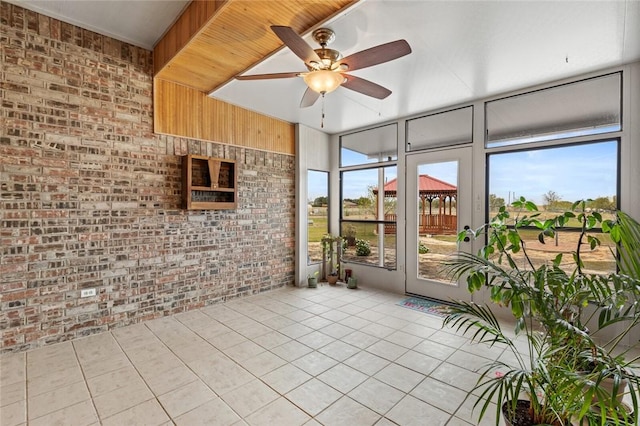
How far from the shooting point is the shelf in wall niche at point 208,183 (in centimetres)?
393

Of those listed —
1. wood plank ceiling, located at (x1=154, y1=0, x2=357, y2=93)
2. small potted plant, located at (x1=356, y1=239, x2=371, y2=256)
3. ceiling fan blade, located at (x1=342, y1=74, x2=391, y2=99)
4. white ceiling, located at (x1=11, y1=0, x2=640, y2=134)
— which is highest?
wood plank ceiling, located at (x1=154, y1=0, x2=357, y2=93)

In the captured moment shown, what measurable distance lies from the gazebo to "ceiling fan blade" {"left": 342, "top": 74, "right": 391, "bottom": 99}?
7.13 feet

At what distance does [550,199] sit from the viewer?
3.61m

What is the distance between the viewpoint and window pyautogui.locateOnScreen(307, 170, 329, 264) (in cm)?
570

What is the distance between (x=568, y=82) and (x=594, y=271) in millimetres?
2157

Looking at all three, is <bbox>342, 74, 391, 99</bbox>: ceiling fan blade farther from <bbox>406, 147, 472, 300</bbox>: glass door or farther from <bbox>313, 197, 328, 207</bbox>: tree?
<bbox>313, 197, 328, 207</bbox>: tree

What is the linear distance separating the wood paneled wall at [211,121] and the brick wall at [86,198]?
140 millimetres

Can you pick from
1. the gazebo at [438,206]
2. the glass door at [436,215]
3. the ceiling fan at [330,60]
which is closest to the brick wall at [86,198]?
the ceiling fan at [330,60]

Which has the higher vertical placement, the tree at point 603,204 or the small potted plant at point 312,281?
the tree at point 603,204

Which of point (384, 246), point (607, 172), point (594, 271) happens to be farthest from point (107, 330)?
point (607, 172)

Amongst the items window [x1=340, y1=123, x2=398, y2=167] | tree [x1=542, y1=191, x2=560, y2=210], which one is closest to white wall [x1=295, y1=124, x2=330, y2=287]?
window [x1=340, y1=123, x2=398, y2=167]

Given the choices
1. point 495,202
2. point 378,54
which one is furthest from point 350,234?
point 378,54

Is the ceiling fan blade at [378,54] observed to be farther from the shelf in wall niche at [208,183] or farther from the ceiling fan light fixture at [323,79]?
the shelf in wall niche at [208,183]

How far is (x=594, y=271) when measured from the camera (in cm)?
337
